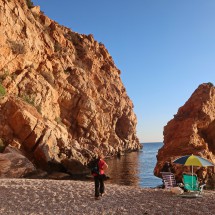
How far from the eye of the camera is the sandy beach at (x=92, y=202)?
1198cm

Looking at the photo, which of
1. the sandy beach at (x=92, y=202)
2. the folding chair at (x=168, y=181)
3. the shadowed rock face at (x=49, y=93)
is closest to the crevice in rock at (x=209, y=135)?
the folding chair at (x=168, y=181)

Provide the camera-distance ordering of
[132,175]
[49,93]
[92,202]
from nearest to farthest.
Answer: [92,202], [132,175], [49,93]

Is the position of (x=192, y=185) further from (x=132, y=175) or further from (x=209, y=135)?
(x=132, y=175)

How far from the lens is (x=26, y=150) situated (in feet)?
131

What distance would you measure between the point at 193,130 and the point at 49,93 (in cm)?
3087

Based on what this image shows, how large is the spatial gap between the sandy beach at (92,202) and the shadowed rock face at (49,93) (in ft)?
75.5

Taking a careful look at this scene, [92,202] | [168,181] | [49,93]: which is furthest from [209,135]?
[49,93]

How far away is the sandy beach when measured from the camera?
1198 centimetres

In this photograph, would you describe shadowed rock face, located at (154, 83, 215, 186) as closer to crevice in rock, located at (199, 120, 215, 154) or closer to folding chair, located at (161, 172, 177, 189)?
crevice in rock, located at (199, 120, 215, 154)

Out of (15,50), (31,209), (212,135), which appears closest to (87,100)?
(15,50)

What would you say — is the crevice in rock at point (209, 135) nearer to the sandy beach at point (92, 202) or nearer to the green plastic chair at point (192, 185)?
the green plastic chair at point (192, 185)

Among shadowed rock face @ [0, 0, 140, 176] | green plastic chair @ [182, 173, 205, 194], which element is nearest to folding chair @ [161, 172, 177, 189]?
green plastic chair @ [182, 173, 205, 194]

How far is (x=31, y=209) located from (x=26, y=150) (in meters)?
28.7

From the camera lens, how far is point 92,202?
45.7 feet
